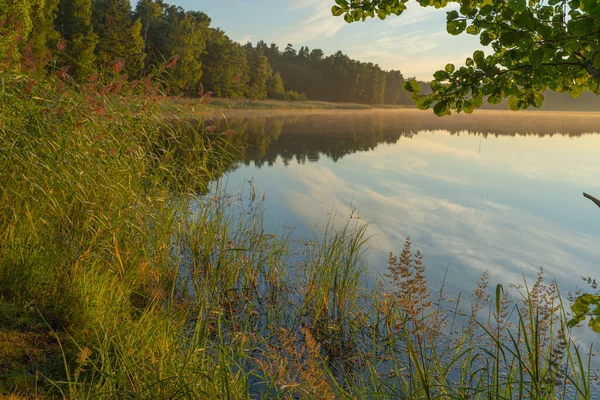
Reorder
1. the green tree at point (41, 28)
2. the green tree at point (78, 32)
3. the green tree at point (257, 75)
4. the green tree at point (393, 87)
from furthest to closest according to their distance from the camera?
the green tree at point (393, 87) < the green tree at point (257, 75) < the green tree at point (78, 32) < the green tree at point (41, 28)

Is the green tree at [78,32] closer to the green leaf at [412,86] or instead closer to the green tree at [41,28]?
the green tree at [41,28]

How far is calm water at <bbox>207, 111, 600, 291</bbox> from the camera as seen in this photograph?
634cm

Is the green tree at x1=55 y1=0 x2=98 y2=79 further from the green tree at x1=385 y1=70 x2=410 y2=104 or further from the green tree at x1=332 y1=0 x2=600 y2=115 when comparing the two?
the green tree at x1=385 y1=70 x2=410 y2=104

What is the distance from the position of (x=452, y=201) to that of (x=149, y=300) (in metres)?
7.80

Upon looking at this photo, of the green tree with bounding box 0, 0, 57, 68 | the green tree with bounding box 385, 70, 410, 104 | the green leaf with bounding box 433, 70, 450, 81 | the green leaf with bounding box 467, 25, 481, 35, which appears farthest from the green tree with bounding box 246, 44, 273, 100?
the green tree with bounding box 385, 70, 410, 104

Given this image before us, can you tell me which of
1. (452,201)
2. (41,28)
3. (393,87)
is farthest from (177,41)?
(393,87)

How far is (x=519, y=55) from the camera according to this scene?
1.55m

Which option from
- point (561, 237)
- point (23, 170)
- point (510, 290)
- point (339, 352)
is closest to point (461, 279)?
point (510, 290)

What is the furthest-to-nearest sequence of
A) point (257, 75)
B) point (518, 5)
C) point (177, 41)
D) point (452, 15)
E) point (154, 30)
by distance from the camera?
point (257, 75) < point (154, 30) < point (177, 41) < point (452, 15) < point (518, 5)

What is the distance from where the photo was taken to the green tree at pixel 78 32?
2973 centimetres

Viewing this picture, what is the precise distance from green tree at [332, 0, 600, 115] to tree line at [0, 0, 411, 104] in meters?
3.18

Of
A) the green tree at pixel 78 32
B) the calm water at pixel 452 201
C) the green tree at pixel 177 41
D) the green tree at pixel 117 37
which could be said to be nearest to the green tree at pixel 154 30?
the green tree at pixel 177 41

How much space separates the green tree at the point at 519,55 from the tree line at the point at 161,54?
3184 mm

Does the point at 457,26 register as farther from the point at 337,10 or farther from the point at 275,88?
the point at 275,88
